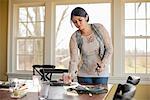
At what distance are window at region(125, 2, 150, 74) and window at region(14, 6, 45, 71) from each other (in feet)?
5.27

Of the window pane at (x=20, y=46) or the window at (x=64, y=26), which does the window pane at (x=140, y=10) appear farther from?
the window pane at (x=20, y=46)

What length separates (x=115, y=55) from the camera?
4.76 metres

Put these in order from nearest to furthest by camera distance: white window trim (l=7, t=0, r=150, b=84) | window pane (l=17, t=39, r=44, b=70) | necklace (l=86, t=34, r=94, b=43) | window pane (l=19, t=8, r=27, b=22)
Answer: necklace (l=86, t=34, r=94, b=43) < white window trim (l=7, t=0, r=150, b=84) < window pane (l=17, t=39, r=44, b=70) < window pane (l=19, t=8, r=27, b=22)

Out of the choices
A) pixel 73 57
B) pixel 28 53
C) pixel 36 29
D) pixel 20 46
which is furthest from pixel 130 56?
pixel 73 57

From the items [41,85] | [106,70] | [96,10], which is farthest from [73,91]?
[96,10]

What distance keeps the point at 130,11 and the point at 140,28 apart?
1.17 feet

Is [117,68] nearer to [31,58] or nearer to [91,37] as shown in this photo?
[31,58]

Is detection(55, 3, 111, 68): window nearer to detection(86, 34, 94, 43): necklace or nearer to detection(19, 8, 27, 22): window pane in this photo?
detection(19, 8, 27, 22): window pane

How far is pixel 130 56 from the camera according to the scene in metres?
4.82

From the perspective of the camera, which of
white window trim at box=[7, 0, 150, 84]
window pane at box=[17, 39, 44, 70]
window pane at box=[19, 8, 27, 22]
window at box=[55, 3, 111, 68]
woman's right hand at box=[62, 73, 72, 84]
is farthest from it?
window pane at box=[19, 8, 27, 22]

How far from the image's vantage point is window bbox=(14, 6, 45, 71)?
5180 mm

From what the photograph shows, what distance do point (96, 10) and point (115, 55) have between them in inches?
36.6

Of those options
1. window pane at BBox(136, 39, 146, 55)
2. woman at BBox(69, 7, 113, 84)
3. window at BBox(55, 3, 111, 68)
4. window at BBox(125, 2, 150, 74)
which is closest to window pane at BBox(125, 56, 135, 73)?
window at BBox(125, 2, 150, 74)

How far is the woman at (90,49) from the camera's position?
2.55 metres
